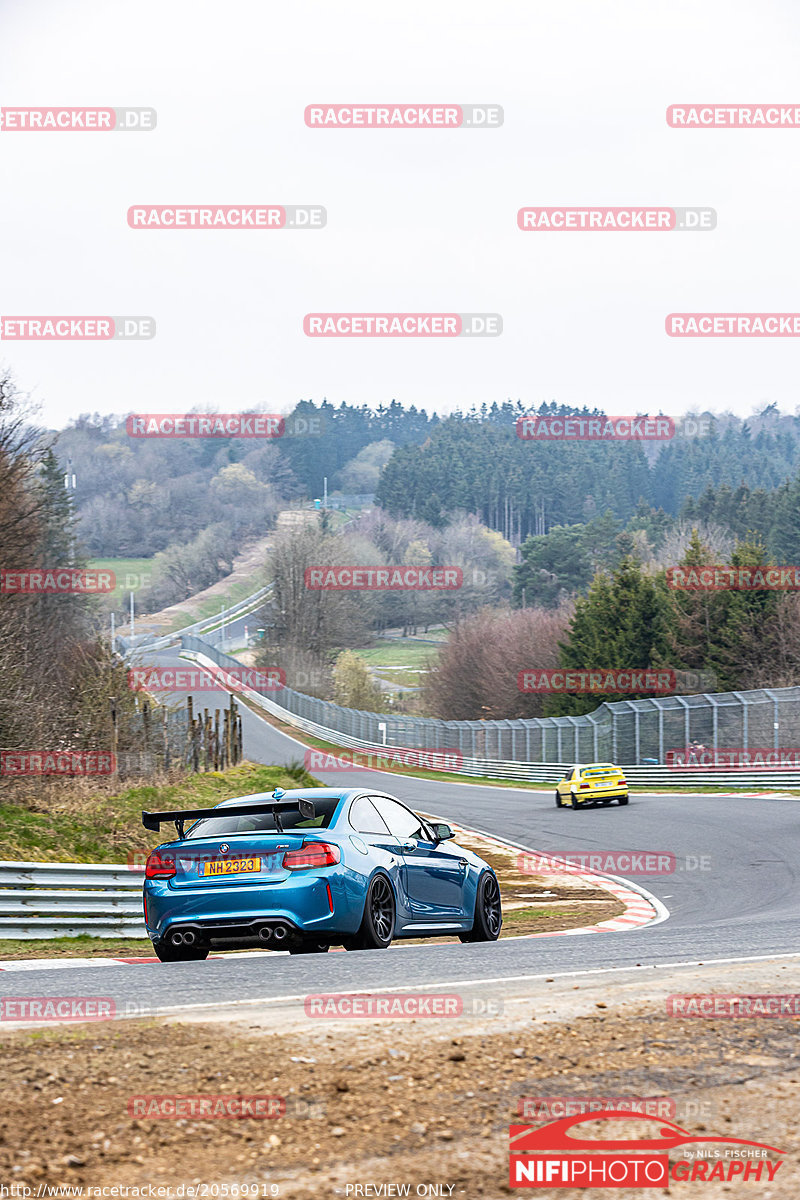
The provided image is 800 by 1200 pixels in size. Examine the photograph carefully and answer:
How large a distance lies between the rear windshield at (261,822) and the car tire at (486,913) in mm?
2327

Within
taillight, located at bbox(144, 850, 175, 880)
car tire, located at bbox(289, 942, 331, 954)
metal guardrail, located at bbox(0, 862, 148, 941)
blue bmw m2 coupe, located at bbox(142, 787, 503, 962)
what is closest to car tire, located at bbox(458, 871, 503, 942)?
blue bmw m2 coupe, located at bbox(142, 787, 503, 962)

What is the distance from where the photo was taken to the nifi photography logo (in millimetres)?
4172

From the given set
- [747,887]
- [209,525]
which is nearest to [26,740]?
[747,887]

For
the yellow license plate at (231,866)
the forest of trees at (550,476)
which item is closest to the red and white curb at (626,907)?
the yellow license plate at (231,866)

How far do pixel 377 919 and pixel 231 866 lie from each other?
128 cm

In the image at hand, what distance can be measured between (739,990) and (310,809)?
375 centimetres

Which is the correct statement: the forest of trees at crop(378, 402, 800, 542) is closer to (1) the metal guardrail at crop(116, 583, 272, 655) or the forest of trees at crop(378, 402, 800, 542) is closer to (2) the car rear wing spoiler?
(1) the metal guardrail at crop(116, 583, 272, 655)

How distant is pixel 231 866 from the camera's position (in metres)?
9.81

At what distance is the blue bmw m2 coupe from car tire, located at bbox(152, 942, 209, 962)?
0.01m

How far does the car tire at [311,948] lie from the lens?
9844 millimetres

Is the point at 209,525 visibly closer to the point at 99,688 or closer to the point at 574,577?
the point at 574,577

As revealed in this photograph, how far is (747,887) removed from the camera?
1869 centimetres

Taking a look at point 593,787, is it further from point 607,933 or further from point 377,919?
point 377,919

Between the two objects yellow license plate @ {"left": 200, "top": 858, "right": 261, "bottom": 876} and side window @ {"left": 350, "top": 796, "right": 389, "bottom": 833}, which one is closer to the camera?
yellow license plate @ {"left": 200, "top": 858, "right": 261, "bottom": 876}
